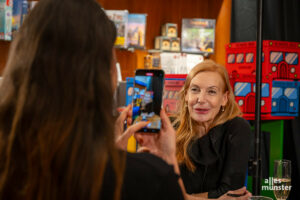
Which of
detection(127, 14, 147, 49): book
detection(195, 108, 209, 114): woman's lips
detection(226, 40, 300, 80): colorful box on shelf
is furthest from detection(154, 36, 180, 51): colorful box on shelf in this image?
detection(195, 108, 209, 114): woman's lips

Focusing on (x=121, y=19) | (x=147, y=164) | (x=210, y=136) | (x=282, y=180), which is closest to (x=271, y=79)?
(x=210, y=136)

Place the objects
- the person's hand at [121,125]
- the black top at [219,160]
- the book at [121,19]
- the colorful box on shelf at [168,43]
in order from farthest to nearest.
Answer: the colorful box on shelf at [168,43], the book at [121,19], the black top at [219,160], the person's hand at [121,125]

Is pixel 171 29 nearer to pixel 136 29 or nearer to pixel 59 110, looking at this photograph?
pixel 136 29

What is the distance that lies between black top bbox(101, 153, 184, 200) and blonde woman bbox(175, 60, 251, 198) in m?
0.96

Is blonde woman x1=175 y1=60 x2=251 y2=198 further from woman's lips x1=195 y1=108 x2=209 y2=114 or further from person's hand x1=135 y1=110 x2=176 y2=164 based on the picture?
person's hand x1=135 y1=110 x2=176 y2=164

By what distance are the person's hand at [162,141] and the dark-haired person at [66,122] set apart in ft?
0.77

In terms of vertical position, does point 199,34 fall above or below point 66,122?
above

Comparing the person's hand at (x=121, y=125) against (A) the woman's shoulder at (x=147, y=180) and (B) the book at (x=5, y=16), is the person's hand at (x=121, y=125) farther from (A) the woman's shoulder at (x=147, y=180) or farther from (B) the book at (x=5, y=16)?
(B) the book at (x=5, y=16)

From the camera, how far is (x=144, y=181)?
635 mm

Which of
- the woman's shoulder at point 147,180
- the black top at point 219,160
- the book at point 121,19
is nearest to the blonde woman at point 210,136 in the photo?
the black top at point 219,160

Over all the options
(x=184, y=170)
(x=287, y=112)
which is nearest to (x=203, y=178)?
(x=184, y=170)

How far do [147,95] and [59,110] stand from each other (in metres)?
0.52

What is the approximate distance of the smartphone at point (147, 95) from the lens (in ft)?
3.55

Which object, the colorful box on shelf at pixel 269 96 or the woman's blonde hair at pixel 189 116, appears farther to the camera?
the colorful box on shelf at pixel 269 96
